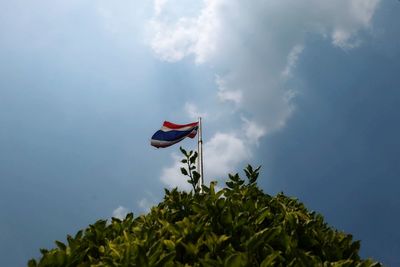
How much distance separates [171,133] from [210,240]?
1363 centimetres

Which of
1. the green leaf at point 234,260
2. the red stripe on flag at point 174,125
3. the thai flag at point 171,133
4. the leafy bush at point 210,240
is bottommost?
the green leaf at point 234,260

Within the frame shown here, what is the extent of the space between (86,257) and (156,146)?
42.1ft

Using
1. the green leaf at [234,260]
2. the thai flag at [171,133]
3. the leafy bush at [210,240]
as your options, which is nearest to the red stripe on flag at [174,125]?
the thai flag at [171,133]

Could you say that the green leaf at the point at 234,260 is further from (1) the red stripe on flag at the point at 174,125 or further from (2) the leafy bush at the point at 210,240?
(1) the red stripe on flag at the point at 174,125

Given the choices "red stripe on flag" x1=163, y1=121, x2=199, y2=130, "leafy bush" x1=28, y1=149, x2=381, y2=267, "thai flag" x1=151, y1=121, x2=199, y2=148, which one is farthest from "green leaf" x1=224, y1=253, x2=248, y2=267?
"red stripe on flag" x1=163, y1=121, x2=199, y2=130

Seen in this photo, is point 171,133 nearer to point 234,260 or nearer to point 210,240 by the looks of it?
point 210,240

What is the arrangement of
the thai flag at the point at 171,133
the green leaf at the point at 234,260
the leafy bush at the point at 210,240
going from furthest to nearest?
1. the thai flag at the point at 171,133
2. the leafy bush at the point at 210,240
3. the green leaf at the point at 234,260

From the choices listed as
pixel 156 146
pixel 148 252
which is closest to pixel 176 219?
pixel 148 252

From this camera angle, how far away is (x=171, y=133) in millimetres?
18469

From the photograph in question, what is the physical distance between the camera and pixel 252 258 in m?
4.62

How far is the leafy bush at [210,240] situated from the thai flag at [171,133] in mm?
11096

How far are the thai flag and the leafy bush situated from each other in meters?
11.1

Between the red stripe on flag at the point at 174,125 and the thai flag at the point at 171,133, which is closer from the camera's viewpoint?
the thai flag at the point at 171,133

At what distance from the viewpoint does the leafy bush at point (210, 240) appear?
454cm
